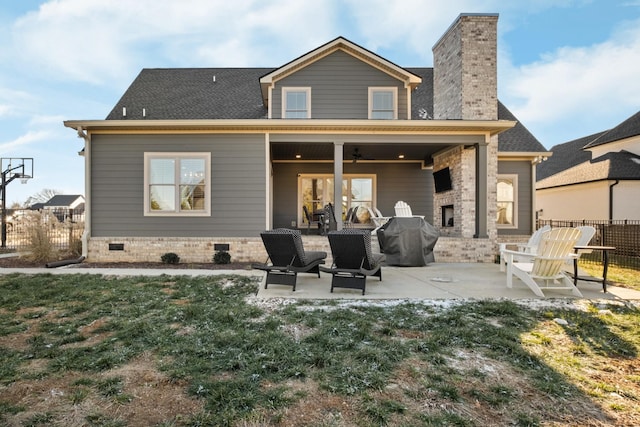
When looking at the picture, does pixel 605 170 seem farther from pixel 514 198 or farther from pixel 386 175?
pixel 386 175

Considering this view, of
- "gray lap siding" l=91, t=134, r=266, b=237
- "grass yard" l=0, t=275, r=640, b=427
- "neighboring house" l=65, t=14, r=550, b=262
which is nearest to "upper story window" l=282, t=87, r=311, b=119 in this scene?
"neighboring house" l=65, t=14, r=550, b=262

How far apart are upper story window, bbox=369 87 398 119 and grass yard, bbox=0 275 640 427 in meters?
7.67

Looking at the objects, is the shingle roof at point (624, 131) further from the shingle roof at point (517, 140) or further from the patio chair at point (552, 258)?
the patio chair at point (552, 258)

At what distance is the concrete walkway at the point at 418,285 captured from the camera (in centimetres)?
517

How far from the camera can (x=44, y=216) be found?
945 cm

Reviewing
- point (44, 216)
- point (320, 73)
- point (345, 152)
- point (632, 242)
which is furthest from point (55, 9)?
point (632, 242)

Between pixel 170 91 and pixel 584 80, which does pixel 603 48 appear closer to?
pixel 584 80

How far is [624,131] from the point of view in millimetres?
18141

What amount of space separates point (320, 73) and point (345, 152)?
2.63 meters

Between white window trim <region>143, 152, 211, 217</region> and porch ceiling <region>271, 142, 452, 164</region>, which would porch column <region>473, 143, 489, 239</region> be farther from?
white window trim <region>143, 152, 211, 217</region>

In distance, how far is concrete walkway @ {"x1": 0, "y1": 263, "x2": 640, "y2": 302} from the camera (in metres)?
5.17

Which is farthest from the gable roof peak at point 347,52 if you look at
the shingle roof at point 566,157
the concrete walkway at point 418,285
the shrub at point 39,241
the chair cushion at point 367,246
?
the shingle roof at point 566,157

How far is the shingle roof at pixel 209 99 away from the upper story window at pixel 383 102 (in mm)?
1681

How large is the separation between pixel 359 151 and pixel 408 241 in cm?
411
